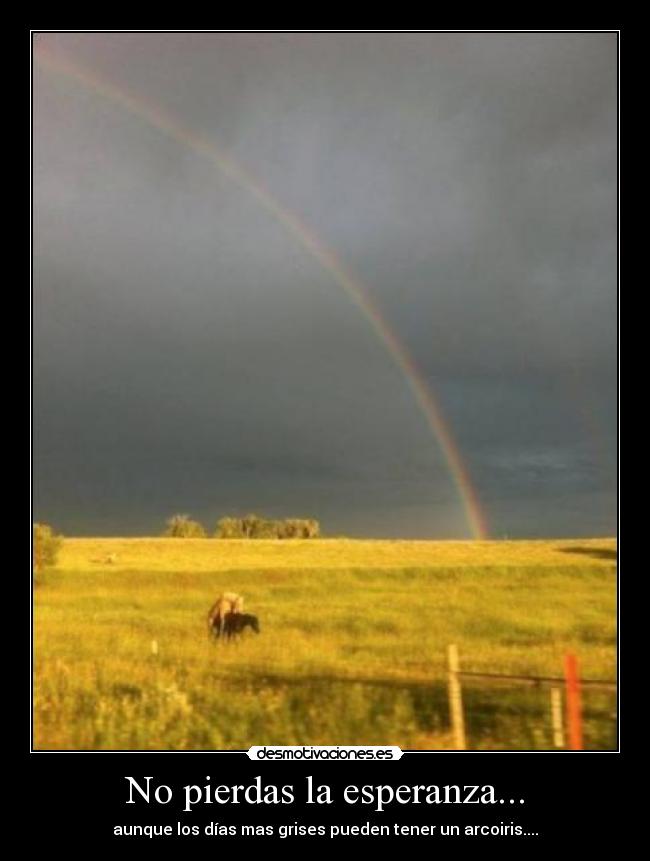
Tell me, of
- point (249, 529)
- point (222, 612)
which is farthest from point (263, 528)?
point (222, 612)

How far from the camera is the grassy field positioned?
1127 centimetres

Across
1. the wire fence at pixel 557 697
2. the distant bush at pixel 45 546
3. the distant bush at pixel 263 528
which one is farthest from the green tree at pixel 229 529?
the wire fence at pixel 557 697

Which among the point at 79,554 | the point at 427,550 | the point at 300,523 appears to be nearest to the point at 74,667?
the point at 79,554

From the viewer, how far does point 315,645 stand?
19.8 m

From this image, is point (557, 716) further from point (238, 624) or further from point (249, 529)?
point (249, 529)

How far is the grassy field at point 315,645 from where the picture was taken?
11.3 meters

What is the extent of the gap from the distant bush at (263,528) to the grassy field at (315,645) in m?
13.7

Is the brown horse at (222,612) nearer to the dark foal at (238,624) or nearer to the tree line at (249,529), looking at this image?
the dark foal at (238,624)

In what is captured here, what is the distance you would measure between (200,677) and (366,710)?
4.49m

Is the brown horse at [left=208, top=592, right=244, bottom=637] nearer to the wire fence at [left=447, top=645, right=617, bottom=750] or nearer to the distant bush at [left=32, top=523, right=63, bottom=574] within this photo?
the wire fence at [left=447, top=645, right=617, bottom=750]

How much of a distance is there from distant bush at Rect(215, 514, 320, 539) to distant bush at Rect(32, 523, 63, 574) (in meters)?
23.6

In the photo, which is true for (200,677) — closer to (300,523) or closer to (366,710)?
(366,710)

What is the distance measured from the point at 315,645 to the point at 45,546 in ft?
77.6

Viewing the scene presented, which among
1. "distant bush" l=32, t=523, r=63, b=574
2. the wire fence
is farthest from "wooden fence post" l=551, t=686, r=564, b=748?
"distant bush" l=32, t=523, r=63, b=574
